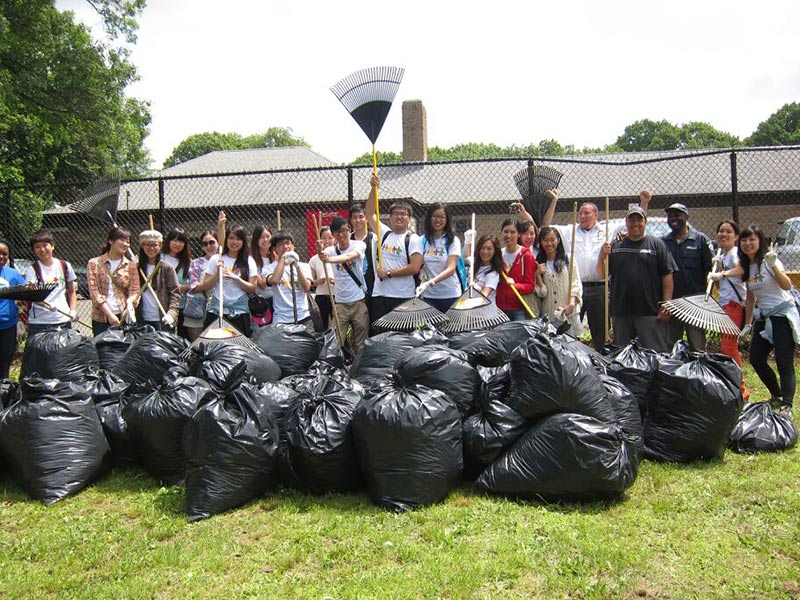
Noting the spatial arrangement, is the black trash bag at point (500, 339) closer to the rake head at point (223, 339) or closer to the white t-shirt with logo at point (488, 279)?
the white t-shirt with logo at point (488, 279)

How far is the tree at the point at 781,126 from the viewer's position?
42875 mm

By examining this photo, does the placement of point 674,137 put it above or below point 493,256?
above

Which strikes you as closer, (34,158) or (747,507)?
(747,507)

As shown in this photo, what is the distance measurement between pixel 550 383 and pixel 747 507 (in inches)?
43.1

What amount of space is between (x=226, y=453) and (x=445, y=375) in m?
1.20

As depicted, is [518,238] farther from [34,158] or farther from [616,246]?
[34,158]

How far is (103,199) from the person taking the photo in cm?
659

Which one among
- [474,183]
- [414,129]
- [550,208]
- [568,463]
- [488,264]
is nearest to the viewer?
[568,463]

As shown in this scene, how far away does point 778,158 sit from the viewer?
17531 mm

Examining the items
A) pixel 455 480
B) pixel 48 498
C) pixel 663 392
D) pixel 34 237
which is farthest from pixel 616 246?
pixel 34 237

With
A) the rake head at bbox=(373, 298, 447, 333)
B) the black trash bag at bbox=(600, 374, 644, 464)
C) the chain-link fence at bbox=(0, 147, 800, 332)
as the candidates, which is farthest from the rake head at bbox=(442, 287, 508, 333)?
the chain-link fence at bbox=(0, 147, 800, 332)

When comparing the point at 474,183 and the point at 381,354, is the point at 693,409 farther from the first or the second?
the point at 474,183

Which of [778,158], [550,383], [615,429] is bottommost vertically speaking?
[615,429]

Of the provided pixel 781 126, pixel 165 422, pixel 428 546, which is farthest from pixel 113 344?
pixel 781 126
